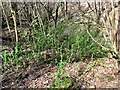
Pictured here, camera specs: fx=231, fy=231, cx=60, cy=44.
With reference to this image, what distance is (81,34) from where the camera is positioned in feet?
17.4

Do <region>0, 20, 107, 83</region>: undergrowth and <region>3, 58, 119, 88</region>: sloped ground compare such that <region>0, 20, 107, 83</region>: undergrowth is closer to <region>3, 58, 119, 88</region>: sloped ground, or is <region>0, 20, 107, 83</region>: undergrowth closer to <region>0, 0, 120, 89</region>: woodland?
<region>0, 0, 120, 89</region>: woodland

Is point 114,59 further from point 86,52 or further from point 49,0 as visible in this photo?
point 49,0

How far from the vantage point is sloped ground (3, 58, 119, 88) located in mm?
3785

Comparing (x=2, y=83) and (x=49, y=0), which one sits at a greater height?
(x=49, y=0)

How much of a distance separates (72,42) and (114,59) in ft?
4.07

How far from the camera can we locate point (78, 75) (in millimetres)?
3980

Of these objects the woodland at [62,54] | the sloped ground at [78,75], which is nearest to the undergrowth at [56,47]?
the woodland at [62,54]

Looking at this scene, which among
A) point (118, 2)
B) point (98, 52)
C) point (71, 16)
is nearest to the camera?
point (118, 2)

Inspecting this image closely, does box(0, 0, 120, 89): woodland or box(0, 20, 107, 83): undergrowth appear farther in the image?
box(0, 20, 107, 83): undergrowth

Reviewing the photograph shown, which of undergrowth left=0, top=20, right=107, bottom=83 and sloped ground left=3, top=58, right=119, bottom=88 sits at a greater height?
undergrowth left=0, top=20, right=107, bottom=83

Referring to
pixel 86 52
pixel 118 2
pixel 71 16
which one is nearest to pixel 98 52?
pixel 86 52

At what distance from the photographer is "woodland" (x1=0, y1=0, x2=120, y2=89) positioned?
3.81m

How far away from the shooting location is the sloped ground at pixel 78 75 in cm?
379

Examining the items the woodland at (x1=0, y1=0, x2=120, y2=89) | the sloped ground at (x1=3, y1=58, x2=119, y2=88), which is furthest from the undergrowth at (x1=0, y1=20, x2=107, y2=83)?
the sloped ground at (x1=3, y1=58, x2=119, y2=88)
